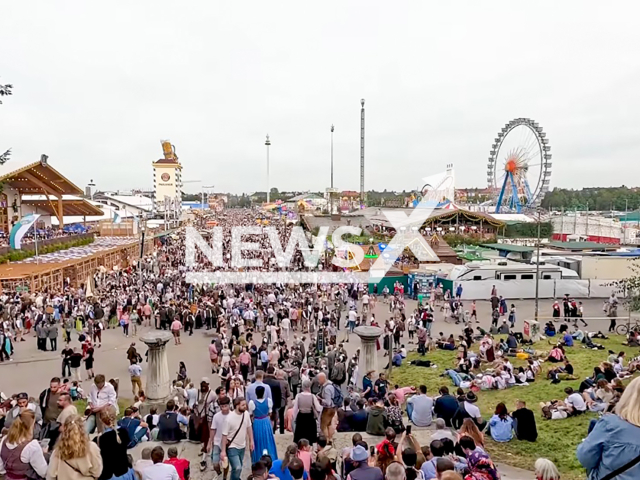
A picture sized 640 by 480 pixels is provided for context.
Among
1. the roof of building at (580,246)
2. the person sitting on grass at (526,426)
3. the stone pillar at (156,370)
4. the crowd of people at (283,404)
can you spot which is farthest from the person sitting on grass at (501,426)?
the roof of building at (580,246)

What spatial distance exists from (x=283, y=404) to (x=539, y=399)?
507 centimetres

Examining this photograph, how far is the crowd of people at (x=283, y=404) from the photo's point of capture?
3.90 m

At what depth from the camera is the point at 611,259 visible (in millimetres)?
24125

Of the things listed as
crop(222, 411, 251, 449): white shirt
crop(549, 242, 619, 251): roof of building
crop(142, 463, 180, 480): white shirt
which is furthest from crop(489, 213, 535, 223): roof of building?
crop(142, 463, 180, 480): white shirt

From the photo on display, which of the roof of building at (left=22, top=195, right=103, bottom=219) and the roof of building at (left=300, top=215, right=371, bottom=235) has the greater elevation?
the roof of building at (left=22, top=195, right=103, bottom=219)

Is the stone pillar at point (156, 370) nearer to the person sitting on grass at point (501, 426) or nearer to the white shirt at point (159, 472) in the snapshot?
the white shirt at point (159, 472)

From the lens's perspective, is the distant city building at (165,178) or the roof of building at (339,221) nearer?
the roof of building at (339,221)

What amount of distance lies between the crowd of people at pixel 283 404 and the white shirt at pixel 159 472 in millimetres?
12

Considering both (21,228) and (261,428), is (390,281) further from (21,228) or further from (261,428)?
(261,428)

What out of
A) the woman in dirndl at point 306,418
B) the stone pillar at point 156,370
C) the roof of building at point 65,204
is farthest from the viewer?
the roof of building at point 65,204

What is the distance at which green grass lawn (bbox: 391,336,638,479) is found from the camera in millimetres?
6398

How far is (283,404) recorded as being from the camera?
23.4 ft

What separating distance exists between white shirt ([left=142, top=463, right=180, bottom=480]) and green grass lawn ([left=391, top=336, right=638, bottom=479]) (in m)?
4.31

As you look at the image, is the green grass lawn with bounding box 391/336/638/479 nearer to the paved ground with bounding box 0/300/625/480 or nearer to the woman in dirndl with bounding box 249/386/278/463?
the paved ground with bounding box 0/300/625/480
